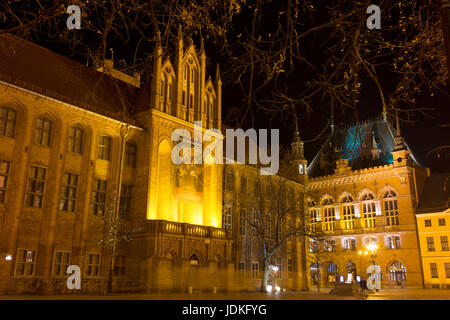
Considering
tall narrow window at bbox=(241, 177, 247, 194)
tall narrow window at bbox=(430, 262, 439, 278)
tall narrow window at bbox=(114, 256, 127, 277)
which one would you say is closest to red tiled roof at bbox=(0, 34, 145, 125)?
tall narrow window at bbox=(114, 256, 127, 277)

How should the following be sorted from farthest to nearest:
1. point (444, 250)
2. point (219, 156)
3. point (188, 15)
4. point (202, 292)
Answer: point (444, 250) → point (219, 156) → point (202, 292) → point (188, 15)

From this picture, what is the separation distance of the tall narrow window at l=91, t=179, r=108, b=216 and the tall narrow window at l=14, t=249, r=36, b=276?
4778 mm

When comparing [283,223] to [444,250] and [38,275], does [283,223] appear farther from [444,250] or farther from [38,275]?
[38,275]

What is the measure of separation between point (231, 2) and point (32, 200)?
68.6 feet

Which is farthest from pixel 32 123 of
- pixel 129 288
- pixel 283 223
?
pixel 283 223

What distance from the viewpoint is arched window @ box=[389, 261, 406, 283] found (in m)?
47.9

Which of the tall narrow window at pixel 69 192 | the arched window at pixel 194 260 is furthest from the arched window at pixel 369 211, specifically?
the tall narrow window at pixel 69 192

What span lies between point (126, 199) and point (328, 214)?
3715 centimetres

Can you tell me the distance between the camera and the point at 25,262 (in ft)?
72.1

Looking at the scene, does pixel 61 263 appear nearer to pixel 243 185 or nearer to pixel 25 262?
pixel 25 262

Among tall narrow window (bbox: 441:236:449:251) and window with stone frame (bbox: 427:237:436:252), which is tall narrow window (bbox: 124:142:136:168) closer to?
window with stone frame (bbox: 427:237:436:252)

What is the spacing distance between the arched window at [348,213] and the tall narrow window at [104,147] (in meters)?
38.1

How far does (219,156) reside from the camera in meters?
35.5

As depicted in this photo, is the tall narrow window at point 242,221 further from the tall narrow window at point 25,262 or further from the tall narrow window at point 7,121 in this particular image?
the tall narrow window at point 7,121
